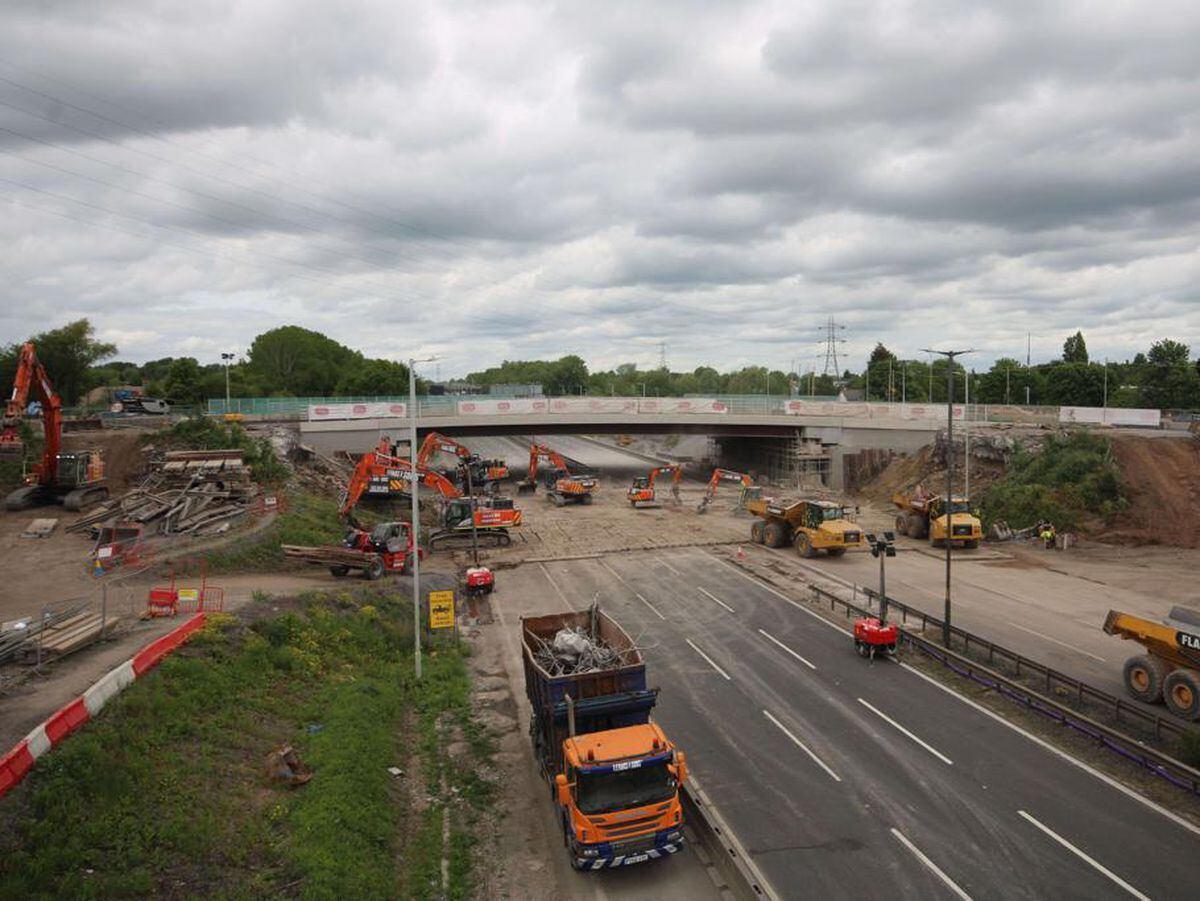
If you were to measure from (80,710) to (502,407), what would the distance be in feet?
181

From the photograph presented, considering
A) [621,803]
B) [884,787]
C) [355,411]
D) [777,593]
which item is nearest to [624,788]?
[621,803]

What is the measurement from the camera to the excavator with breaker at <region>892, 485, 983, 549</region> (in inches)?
1601

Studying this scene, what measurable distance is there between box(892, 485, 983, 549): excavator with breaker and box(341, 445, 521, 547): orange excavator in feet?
78.3

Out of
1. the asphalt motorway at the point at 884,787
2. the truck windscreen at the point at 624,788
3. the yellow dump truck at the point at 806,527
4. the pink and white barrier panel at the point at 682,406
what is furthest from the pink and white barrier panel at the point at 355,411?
the truck windscreen at the point at 624,788

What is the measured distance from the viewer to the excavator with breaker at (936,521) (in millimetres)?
40656

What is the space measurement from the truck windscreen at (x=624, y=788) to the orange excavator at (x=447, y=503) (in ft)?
90.3

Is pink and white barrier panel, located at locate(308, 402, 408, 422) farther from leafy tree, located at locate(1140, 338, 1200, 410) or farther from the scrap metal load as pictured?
leafy tree, located at locate(1140, 338, 1200, 410)

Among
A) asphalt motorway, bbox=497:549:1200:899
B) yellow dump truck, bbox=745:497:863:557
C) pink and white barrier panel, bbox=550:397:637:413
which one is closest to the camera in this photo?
asphalt motorway, bbox=497:549:1200:899

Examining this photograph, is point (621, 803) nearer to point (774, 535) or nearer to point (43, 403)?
point (774, 535)

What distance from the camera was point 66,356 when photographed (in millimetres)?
74438

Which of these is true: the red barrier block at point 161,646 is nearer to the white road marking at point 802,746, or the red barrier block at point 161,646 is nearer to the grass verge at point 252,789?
the grass verge at point 252,789

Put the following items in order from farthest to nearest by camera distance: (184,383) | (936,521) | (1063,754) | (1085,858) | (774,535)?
1. (184,383)
2. (936,521)
3. (774,535)
4. (1063,754)
5. (1085,858)

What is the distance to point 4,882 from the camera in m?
10.5

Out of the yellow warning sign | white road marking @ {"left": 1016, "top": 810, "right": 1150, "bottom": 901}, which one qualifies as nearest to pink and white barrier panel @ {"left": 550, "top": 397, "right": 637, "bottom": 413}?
the yellow warning sign
